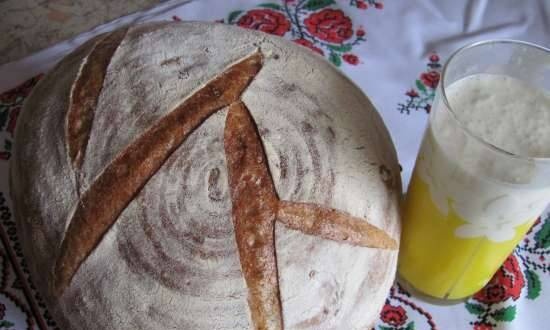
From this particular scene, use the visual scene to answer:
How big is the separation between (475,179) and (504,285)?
0.39 metres

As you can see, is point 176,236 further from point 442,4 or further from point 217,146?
point 442,4

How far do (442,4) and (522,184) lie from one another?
808mm

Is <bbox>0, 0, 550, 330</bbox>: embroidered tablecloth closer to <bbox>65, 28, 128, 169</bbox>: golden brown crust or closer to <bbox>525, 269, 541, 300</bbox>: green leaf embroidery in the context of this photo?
<bbox>525, 269, 541, 300</bbox>: green leaf embroidery

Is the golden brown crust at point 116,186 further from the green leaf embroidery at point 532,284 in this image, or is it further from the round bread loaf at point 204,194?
the green leaf embroidery at point 532,284

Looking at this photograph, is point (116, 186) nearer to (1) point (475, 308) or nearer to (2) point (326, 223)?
(2) point (326, 223)

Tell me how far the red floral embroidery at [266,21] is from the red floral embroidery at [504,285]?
2.27ft

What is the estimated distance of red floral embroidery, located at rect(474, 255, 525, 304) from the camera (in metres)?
1.08

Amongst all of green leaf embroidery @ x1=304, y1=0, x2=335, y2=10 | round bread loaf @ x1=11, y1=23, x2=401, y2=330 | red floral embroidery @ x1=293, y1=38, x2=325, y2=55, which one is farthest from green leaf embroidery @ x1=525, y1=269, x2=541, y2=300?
green leaf embroidery @ x1=304, y1=0, x2=335, y2=10

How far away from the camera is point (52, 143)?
34.6 inches

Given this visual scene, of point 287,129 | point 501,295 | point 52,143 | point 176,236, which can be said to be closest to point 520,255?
point 501,295

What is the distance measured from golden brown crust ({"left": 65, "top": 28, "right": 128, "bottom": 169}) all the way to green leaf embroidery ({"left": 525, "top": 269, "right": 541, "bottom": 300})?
795mm

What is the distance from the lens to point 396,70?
1.35 metres

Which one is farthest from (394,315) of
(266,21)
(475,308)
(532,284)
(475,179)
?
(266,21)

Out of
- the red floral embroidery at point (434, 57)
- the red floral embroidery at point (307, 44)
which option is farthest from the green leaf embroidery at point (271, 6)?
the red floral embroidery at point (434, 57)
